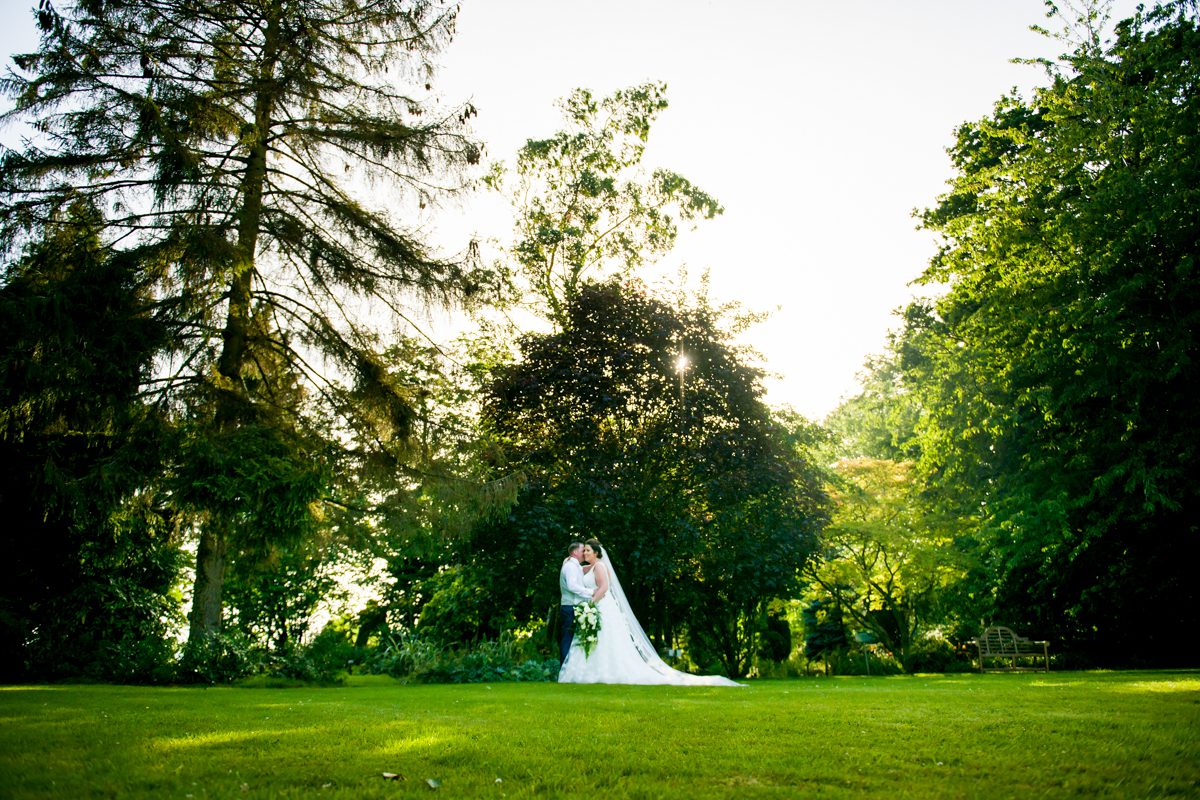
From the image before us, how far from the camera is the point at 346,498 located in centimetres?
1458

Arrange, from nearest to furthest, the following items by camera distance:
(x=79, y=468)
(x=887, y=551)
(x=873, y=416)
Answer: (x=79, y=468) < (x=887, y=551) < (x=873, y=416)

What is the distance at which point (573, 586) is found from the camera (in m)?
14.0

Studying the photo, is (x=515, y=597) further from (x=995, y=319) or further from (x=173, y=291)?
(x=995, y=319)

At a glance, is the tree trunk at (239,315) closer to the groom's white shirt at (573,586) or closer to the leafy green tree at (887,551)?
the groom's white shirt at (573,586)

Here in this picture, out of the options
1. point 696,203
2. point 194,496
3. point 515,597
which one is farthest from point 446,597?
point 696,203

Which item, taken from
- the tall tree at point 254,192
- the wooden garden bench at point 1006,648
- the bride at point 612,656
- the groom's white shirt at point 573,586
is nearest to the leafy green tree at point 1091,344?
the wooden garden bench at point 1006,648

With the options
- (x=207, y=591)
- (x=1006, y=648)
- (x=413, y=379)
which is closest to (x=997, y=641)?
(x=1006, y=648)

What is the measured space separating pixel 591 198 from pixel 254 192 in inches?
420

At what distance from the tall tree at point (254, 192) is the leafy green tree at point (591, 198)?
22.3ft

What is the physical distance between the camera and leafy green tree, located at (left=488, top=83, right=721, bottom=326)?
2253 centimetres

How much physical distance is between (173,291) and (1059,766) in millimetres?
13621

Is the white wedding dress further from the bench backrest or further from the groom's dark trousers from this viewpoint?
the bench backrest

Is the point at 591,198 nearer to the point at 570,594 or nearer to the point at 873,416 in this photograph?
the point at 570,594

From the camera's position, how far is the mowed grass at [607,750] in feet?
12.1
